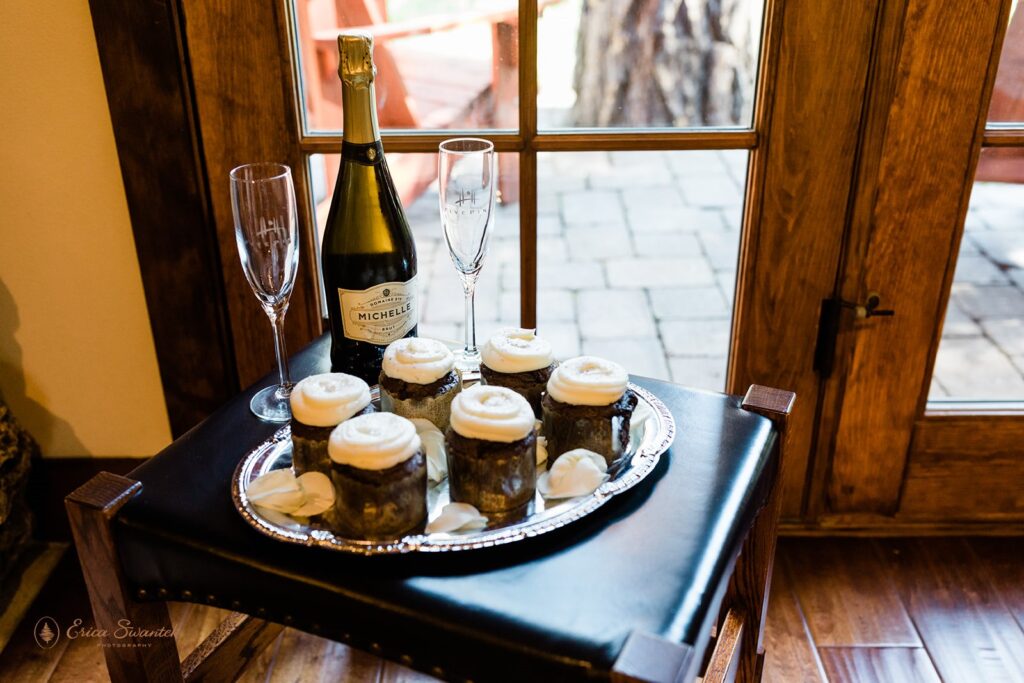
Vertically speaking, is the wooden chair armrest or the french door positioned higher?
the french door

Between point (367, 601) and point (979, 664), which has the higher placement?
point (367, 601)

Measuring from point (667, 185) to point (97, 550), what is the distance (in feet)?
3.83

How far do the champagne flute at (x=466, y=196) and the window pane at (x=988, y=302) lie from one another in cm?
74

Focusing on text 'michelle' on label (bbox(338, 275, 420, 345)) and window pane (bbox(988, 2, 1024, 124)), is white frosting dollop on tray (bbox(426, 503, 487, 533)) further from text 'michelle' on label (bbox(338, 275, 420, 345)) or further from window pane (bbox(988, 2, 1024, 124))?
window pane (bbox(988, 2, 1024, 124))

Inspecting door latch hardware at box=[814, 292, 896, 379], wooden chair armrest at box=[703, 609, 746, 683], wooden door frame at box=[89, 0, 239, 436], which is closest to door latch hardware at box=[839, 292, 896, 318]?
door latch hardware at box=[814, 292, 896, 379]

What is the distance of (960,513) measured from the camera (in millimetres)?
1509

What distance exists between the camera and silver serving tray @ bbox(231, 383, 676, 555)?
76 centimetres

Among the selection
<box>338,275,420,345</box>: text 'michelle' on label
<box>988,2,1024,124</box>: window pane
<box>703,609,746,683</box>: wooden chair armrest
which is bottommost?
<box>703,609,746,683</box>: wooden chair armrest

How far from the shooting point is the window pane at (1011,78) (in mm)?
1194

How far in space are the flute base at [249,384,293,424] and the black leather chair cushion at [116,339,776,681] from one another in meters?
0.07

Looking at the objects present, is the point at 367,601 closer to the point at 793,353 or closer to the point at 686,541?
the point at 686,541

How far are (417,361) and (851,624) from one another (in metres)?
0.90

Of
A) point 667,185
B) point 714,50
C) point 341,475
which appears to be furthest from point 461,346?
point 667,185

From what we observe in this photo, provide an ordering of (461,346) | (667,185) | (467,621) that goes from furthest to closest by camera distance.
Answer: (667,185) → (461,346) → (467,621)
